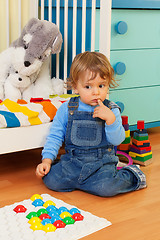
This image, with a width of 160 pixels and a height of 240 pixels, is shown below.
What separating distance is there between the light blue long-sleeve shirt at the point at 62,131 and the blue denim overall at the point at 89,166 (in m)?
0.03

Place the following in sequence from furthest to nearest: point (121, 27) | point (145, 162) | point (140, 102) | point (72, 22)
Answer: point (140, 102)
point (72, 22)
point (121, 27)
point (145, 162)

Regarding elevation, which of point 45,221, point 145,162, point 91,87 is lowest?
point 145,162

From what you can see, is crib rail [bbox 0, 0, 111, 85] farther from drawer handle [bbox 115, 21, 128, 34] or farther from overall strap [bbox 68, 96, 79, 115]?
overall strap [bbox 68, 96, 79, 115]

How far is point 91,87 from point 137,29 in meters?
0.67

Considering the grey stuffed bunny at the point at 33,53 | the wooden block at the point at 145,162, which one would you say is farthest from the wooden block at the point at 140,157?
the grey stuffed bunny at the point at 33,53

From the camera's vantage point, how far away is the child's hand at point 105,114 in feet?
4.65

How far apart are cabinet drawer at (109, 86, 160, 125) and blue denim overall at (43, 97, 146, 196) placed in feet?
1.62

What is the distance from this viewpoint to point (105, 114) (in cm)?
142

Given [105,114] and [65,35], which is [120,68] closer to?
[65,35]

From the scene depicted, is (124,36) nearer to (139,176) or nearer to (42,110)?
(42,110)

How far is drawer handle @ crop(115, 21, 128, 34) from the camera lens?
1.83 meters

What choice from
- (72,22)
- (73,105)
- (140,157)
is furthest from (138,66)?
(73,105)

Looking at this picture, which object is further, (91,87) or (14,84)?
(14,84)

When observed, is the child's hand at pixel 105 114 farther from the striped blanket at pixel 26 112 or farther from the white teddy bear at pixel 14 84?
the white teddy bear at pixel 14 84
